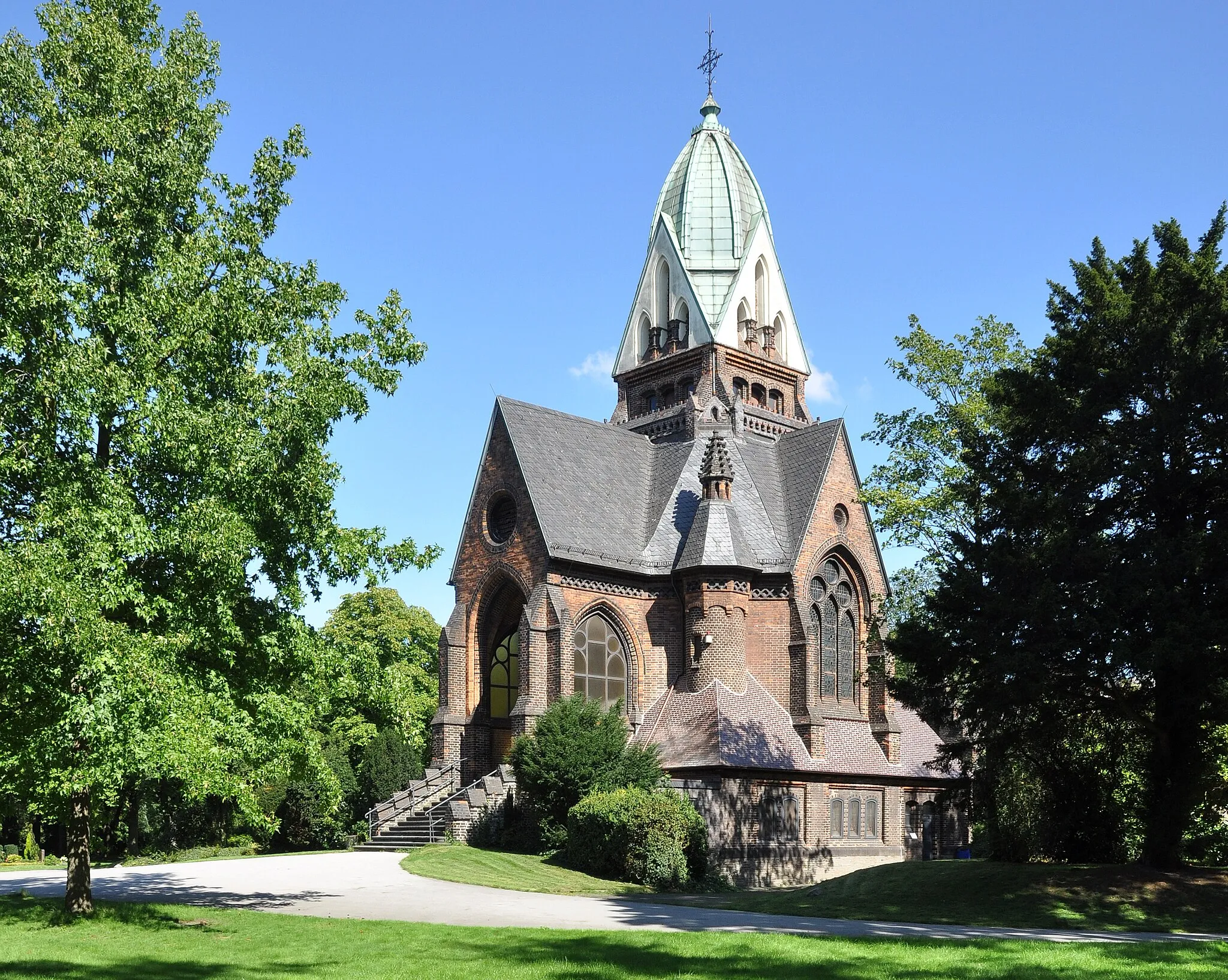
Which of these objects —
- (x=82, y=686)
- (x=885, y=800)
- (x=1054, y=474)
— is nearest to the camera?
(x=82, y=686)

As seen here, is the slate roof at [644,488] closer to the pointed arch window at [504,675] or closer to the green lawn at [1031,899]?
the pointed arch window at [504,675]

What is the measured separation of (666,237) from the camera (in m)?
51.8

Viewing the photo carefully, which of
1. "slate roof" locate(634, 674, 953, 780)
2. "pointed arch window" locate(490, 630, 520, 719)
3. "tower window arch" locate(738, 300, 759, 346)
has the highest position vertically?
"tower window arch" locate(738, 300, 759, 346)

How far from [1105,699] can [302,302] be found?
1490cm

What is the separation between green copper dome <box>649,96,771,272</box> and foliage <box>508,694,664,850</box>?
81.1 ft

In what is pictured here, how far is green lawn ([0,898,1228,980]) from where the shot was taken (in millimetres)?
12805

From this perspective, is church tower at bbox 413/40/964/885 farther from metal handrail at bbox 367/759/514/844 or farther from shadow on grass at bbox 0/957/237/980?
shadow on grass at bbox 0/957/237/980

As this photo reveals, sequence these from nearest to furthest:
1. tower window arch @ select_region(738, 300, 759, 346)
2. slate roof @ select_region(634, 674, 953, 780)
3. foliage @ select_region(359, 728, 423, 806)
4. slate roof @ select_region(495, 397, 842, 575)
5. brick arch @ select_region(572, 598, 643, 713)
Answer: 1. slate roof @ select_region(634, 674, 953, 780)
2. brick arch @ select_region(572, 598, 643, 713)
3. slate roof @ select_region(495, 397, 842, 575)
4. foliage @ select_region(359, 728, 423, 806)
5. tower window arch @ select_region(738, 300, 759, 346)

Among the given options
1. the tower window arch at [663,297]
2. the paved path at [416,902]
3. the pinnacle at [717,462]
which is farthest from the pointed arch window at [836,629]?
the tower window arch at [663,297]

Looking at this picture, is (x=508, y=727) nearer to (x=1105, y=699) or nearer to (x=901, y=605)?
(x=901, y=605)

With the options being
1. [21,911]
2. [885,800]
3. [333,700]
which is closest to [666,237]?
[885,800]

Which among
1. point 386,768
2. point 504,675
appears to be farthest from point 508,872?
point 386,768

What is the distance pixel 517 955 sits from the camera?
45.7 feet

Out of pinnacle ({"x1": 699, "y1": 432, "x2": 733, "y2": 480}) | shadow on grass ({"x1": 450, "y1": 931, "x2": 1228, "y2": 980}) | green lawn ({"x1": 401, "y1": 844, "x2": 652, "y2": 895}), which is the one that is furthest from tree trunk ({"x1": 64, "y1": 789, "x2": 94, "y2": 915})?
pinnacle ({"x1": 699, "y1": 432, "x2": 733, "y2": 480})
